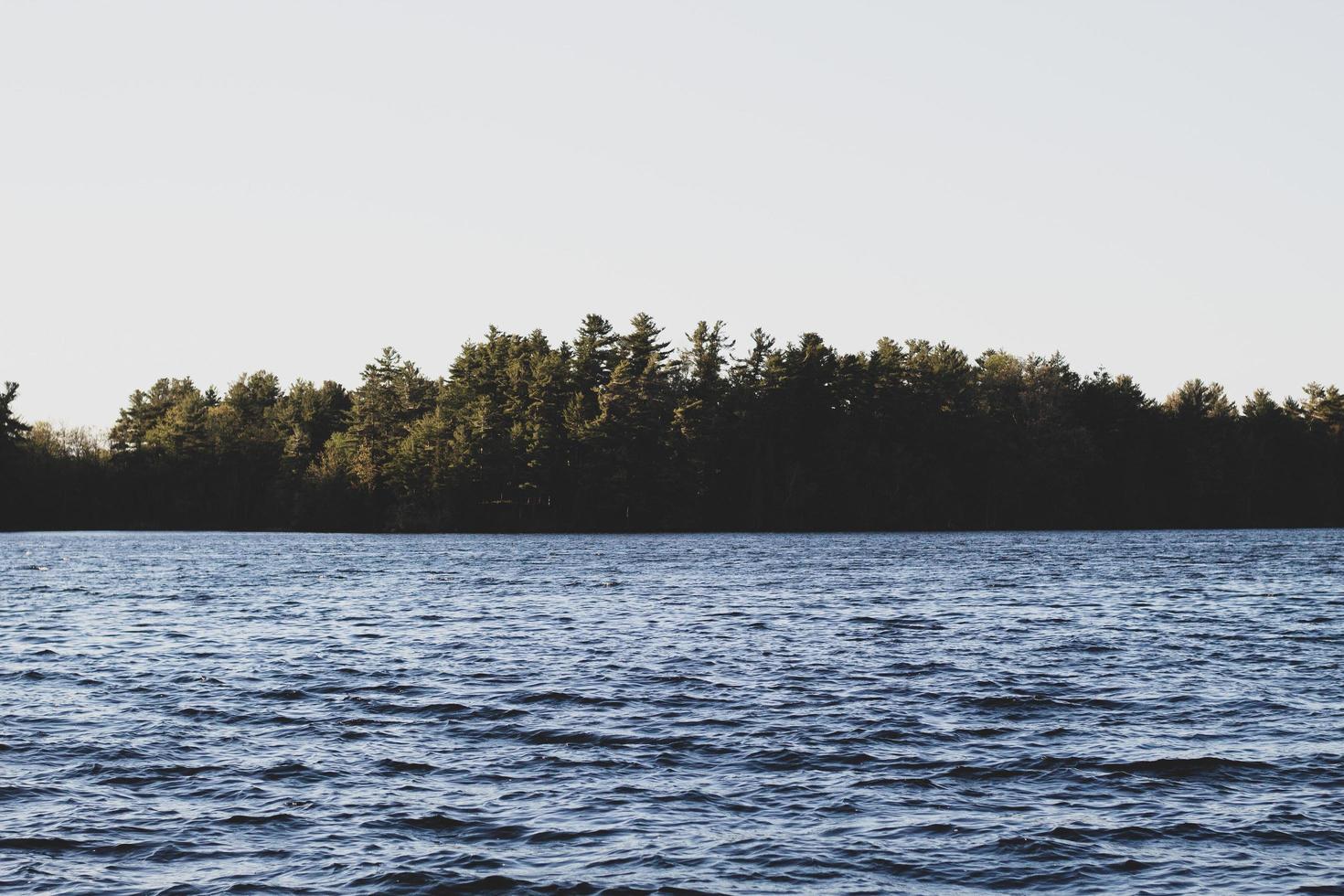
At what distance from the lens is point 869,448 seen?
5689 inches

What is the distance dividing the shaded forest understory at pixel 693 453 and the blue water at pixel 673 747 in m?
89.7

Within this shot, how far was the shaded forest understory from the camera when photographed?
137m

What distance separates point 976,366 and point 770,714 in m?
148

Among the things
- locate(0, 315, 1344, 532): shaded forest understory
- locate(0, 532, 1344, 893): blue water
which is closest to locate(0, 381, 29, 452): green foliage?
locate(0, 315, 1344, 532): shaded forest understory

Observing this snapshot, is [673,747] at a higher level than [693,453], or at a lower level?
lower

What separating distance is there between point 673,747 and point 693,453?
11754cm

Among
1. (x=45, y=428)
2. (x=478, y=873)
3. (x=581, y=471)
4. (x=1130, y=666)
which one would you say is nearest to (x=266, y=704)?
(x=478, y=873)

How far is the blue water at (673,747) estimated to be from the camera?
14.9 metres

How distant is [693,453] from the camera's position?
13838 centimetres

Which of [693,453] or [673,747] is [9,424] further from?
[673,747]

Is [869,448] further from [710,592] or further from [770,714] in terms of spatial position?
[770,714]

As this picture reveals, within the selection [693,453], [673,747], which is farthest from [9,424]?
[673,747]

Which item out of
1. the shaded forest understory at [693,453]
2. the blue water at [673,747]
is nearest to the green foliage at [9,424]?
the shaded forest understory at [693,453]

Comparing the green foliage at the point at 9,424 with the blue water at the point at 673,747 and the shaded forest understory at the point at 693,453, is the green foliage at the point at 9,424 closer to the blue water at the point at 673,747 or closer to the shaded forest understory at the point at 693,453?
the shaded forest understory at the point at 693,453
